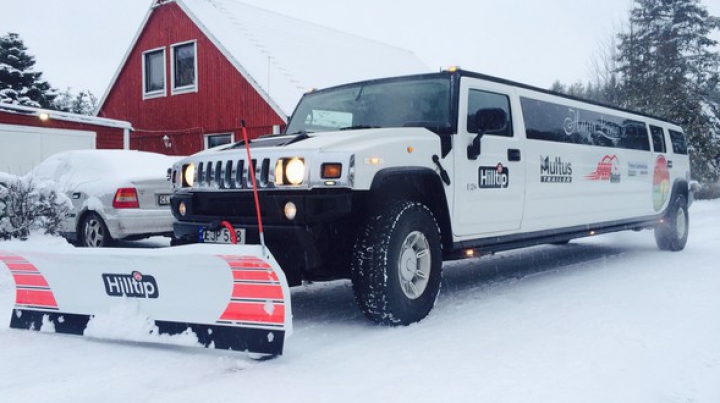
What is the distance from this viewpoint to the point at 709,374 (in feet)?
12.0

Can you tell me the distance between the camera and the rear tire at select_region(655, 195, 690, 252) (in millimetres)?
9602

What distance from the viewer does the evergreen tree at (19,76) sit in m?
34.7

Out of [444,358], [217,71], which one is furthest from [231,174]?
[217,71]

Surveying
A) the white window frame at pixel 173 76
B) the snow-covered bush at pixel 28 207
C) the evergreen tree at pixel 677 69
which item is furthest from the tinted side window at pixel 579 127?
the evergreen tree at pixel 677 69

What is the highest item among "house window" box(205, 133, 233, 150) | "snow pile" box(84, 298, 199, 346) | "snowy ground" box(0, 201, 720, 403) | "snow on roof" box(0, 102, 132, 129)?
"snow on roof" box(0, 102, 132, 129)

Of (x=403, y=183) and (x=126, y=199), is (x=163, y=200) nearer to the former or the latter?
(x=126, y=199)

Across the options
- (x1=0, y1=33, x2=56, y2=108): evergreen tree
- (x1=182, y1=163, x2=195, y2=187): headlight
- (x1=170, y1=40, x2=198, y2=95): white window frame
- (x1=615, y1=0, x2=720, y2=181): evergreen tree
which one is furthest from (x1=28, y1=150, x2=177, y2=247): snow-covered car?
(x1=0, y1=33, x2=56, y2=108): evergreen tree

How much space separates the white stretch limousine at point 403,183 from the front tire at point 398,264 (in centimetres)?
1

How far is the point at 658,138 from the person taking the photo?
9.56 m

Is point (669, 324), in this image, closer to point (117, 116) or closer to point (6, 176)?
point (6, 176)

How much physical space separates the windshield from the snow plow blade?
190 cm

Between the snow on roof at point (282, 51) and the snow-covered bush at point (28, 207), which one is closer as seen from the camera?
the snow-covered bush at point (28, 207)

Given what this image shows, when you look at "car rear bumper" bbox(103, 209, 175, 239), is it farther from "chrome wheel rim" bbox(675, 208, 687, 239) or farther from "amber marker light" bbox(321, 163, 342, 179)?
"chrome wheel rim" bbox(675, 208, 687, 239)

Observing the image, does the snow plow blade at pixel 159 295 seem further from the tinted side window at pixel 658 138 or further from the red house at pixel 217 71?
the red house at pixel 217 71
